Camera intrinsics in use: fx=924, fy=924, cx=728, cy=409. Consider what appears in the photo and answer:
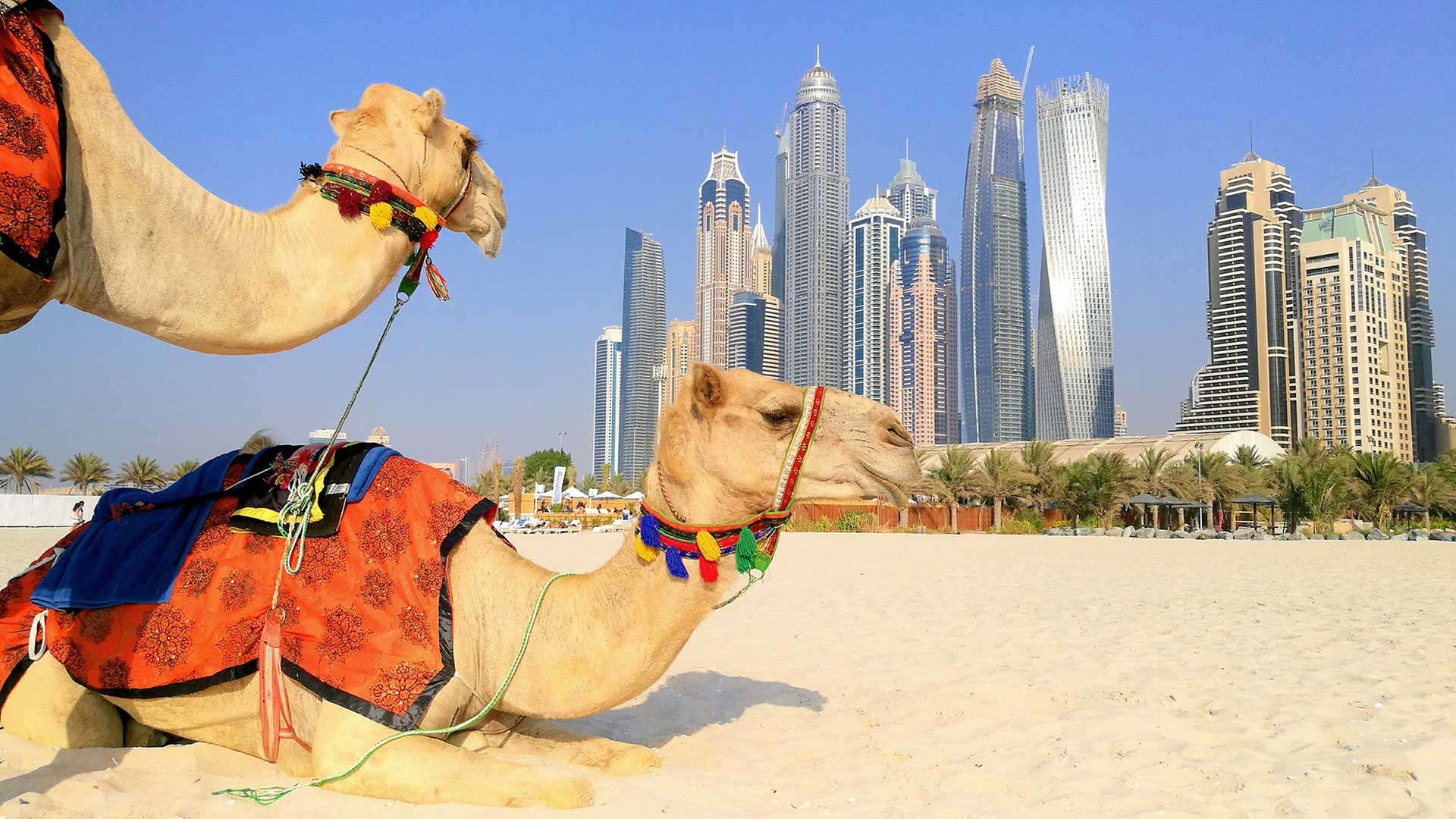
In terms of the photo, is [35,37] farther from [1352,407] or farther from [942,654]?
[1352,407]

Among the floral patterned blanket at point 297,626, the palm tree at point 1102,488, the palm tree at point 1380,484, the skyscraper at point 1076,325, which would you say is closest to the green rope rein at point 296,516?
the floral patterned blanket at point 297,626

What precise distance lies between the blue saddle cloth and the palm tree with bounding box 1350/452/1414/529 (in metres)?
49.7

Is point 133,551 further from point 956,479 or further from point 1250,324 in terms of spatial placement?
point 1250,324

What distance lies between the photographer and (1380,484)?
42000 millimetres

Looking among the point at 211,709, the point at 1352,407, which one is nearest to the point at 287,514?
the point at 211,709

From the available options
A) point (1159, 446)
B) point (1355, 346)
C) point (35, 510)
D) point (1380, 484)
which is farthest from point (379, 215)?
point (1355, 346)

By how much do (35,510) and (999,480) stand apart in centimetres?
4434

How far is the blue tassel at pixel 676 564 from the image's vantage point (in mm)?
3311

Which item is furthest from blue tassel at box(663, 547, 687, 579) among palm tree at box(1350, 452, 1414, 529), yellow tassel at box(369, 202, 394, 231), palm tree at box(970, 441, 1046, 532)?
palm tree at box(1350, 452, 1414, 529)

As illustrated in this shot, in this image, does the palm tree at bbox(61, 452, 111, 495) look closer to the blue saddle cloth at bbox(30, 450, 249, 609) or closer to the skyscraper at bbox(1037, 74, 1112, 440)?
the blue saddle cloth at bbox(30, 450, 249, 609)

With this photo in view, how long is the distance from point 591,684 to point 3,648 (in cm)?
236

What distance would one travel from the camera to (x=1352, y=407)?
121 metres

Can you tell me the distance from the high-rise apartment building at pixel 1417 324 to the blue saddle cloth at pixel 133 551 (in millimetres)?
158797

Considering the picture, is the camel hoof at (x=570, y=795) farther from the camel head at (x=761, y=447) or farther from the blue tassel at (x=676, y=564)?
the camel head at (x=761, y=447)
